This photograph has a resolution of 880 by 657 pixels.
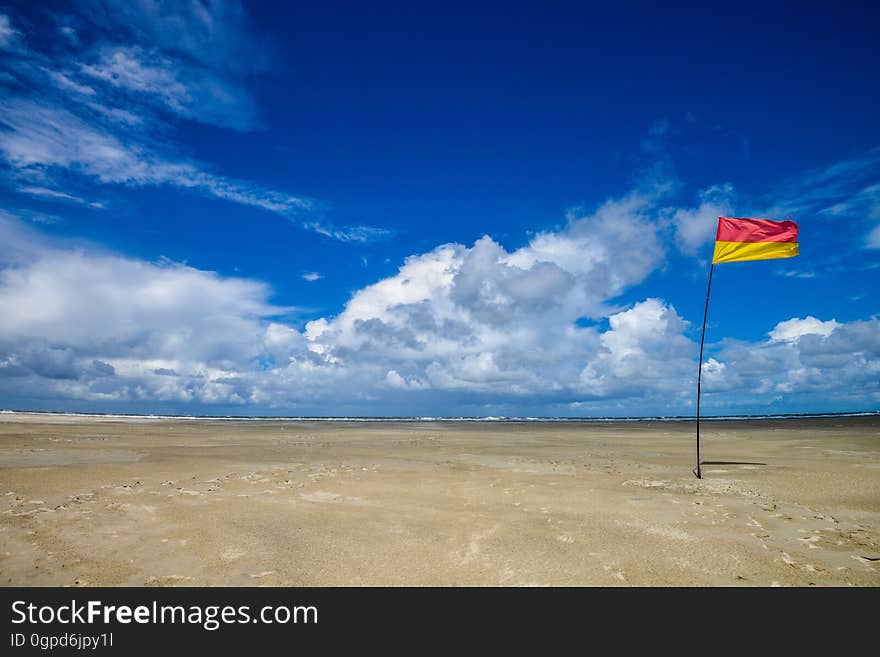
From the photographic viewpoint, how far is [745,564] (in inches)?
289

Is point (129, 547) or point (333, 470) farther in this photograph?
point (333, 470)

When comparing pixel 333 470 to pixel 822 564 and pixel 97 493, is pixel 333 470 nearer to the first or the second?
pixel 97 493

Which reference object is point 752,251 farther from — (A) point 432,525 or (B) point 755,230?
(A) point 432,525

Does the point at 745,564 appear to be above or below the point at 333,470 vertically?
above

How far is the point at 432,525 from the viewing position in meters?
9.67
